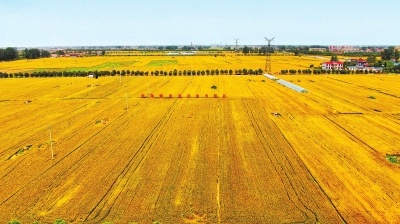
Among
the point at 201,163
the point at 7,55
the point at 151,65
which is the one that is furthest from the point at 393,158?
the point at 7,55

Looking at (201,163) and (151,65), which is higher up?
(151,65)

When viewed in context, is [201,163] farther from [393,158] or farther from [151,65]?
[151,65]

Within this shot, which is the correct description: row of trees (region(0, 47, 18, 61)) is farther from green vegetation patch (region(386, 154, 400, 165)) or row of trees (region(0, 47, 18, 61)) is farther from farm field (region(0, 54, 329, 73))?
green vegetation patch (region(386, 154, 400, 165))

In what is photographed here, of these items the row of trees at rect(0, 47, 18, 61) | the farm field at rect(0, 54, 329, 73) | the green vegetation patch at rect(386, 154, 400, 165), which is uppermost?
A: the row of trees at rect(0, 47, 18, 61)

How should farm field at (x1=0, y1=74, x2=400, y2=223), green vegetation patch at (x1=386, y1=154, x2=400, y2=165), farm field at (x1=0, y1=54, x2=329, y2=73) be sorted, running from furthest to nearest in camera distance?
farm field at (x1=0, y1=54, x2=329, y2=73)
green vegetation patch at (x1=386, y1=154, x2=400, y2=165)
farm field at (x1=0, y1=74, x2=400, y2=223)

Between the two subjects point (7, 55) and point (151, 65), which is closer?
point (151, 65)

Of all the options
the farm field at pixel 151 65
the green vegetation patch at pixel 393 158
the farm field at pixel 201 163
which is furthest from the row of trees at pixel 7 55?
the green vegetation patch at pixel 393 158

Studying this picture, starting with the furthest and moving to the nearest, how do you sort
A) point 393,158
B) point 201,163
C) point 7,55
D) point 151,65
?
point 7,55, point 151,65, point 393,158, point 201,163

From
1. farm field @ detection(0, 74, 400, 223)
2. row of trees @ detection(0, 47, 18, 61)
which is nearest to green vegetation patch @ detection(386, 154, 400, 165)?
farm field @ detection(0, 74, 400, 223)
